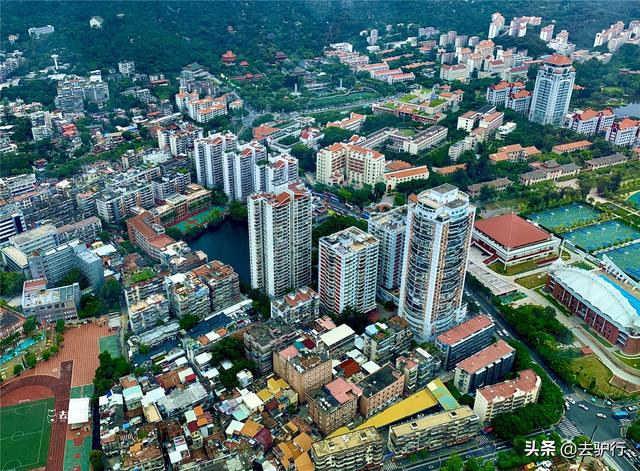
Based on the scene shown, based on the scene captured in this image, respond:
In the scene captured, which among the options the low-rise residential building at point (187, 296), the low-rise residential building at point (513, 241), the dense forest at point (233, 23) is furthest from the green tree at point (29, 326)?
the dense forest at point (233, 23)

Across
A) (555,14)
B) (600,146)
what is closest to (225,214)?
(600,146)

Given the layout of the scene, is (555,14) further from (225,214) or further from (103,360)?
(103,360)

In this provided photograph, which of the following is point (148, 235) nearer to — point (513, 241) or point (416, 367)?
point (416, 367)

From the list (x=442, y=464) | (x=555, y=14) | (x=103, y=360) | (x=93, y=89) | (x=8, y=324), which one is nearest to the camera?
(x=442, y=464)

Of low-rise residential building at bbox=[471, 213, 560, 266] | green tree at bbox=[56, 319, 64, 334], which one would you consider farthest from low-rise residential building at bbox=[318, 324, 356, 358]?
green tree at bbox=[56, 319, 64, 334]

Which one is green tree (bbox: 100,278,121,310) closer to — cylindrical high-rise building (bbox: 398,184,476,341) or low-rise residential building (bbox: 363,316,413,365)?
low-rise residential building (bbox: 363,316,413,365)

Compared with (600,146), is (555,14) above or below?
above

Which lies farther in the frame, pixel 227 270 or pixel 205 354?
pixel 227 270
